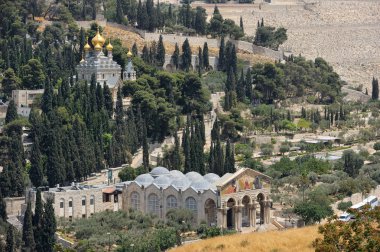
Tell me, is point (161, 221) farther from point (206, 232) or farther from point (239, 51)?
point (239, 51)

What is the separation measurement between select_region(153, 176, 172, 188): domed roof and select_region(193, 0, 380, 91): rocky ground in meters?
51.5

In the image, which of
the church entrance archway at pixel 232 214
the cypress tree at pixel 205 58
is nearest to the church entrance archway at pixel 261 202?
the church entrance archway at pixel 232 214

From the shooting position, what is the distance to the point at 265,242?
45562mm

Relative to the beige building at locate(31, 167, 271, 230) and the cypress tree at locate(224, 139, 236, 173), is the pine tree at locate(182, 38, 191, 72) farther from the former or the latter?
the beige building at locate(31, 167, 271, 230)

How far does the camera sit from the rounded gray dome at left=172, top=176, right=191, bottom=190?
68.8m

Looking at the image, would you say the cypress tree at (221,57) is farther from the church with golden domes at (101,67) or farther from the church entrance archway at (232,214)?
the church entrance archway at (232,214)

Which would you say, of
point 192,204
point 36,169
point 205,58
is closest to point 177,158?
point 192,204

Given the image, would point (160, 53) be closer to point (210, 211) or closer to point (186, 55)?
point (186, 55)

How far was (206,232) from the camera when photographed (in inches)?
2525

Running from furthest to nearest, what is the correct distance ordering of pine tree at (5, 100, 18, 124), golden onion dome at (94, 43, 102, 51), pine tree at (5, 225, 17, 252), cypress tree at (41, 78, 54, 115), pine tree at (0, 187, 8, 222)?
1. golden onion dome at (94, 43, 102, 51)
2. cypress tree at (41, 78, 54, 115)
3. pine tree at (5, 100, 18, 124)
4. pine tree at (0, 187, 8, 222)
5. pine tree at (5, 225, 17, 252)

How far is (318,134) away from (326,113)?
17.0ft

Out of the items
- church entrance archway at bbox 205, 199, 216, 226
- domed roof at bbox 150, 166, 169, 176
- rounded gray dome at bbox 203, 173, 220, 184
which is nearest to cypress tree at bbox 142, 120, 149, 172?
domed roof at bbox 150, 166, 169, 176

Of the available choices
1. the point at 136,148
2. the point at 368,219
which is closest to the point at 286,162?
the point at 136,148

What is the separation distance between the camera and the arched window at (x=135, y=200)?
7019 cm
